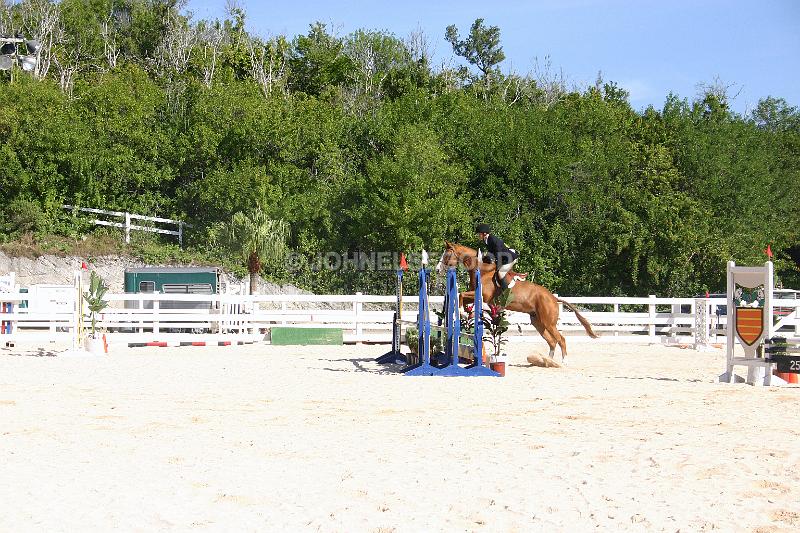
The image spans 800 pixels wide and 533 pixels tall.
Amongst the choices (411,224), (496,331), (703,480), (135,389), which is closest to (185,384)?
(135,389)

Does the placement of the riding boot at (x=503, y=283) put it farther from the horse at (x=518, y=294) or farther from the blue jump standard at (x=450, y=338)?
the blue jump standard at (x=450, y=338)

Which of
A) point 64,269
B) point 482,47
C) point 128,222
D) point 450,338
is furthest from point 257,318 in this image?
point 482,47

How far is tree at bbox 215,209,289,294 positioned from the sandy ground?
21.0m

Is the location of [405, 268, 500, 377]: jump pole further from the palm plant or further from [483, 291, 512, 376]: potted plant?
the palm plant

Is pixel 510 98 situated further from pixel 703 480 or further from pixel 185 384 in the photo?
pixel 703 480

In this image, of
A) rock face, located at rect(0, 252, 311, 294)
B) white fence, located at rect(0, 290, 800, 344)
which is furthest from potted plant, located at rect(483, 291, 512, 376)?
rock face, located at rect(0, 252, 311, 294)

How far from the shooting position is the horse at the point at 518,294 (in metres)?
15.9

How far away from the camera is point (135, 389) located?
457 inches

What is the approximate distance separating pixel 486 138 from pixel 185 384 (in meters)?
31.1

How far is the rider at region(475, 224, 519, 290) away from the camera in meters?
15.5

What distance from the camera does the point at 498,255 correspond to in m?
15.7

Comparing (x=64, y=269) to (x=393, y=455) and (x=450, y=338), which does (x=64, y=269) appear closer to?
(x=450, y=338)

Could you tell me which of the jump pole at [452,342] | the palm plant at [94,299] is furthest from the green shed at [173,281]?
the jump pole at [452,342]

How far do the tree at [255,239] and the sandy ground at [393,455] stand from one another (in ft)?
68.8
